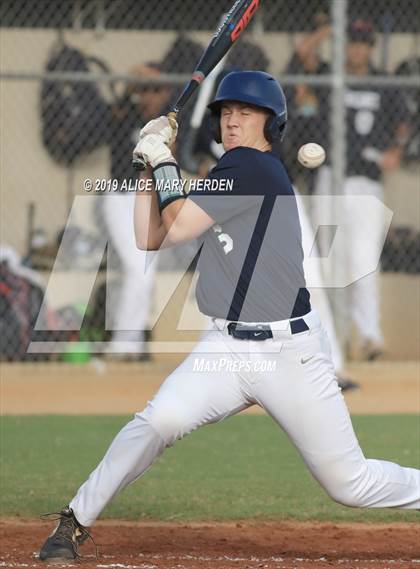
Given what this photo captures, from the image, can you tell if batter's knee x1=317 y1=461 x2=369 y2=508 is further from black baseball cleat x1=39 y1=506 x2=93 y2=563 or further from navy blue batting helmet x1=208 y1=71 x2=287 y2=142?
navy blue batting helmet x1=208 y1=71 x2=287 y2=142

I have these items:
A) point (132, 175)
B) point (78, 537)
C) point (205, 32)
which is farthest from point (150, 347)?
point (78, 537)

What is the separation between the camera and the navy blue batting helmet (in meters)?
4.52

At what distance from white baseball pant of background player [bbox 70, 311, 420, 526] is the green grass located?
1.38 m

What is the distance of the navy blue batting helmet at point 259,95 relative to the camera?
178 inches

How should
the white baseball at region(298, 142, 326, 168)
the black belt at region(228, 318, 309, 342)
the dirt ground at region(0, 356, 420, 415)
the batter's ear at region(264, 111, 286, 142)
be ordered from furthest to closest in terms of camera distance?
1. the dirt ground at region(0, 356, 420, 415)
2. the white baseball at region(298, 142, 326, 168)
3. the batter's ear at region(264, 111, 286, 142)
4. the black belt at region(228, 318, 309, 342)

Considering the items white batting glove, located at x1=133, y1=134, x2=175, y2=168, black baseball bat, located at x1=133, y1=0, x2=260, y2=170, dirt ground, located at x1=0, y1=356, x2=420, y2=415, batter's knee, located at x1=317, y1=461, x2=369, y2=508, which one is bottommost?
batter's knee, located at x1=317, y1=461, x2=369, y2=508

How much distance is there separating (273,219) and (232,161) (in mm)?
257

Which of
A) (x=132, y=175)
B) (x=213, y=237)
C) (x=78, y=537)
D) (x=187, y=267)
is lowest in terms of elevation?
(x=78, y=537)

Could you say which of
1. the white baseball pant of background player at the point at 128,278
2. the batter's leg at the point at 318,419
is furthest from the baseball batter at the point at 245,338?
the white baseball pant of background player at the point at 128,278

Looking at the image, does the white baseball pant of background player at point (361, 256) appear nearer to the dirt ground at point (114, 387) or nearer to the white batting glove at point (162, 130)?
the dirt ground at point (114, 387)

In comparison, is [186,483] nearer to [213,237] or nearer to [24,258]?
[213,237]

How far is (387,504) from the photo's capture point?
15.0ft

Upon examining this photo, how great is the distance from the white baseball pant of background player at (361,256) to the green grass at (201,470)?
89.3 inches

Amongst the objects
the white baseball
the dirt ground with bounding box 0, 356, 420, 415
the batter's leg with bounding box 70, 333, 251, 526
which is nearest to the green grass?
the dirt ground with bounding box 0, 356, 420, 415
